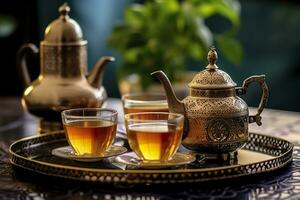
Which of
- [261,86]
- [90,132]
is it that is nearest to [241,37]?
[261,86]

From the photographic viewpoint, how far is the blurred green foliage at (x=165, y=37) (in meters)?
Result: 2.50

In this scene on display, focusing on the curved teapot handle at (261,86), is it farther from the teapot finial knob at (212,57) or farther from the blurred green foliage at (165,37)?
the blurred green foliage at (165,37)

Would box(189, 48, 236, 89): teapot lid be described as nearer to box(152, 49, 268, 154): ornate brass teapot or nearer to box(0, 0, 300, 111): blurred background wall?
box(152, 49, 268, 154): ornate brass teapot

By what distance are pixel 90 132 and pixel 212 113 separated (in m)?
0.21

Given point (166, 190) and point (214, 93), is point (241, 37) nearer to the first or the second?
point (214, 93)

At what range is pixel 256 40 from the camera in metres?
2.91

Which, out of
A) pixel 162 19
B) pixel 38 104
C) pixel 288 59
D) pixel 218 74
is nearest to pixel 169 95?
pixel 218 74

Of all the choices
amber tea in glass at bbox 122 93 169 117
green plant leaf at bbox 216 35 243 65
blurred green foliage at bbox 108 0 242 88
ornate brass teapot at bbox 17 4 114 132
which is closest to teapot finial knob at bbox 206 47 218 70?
amber tea in glass at bbox 122 93 169 117

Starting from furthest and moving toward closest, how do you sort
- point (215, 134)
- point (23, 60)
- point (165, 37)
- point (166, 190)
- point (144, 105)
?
point (165, 37) → point (23, 60) → point (144, 105) → point (215, 134) → point (166, 190)

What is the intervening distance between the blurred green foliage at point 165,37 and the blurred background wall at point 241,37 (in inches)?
13.4

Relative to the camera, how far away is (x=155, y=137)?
1.12m

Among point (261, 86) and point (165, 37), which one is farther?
point (165, 37)

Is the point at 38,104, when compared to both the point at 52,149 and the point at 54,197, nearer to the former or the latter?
the point at 52,149

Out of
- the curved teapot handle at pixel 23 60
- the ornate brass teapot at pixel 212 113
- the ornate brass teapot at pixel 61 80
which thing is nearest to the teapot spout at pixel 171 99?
the ornate brass teapot at pixel 212 113
